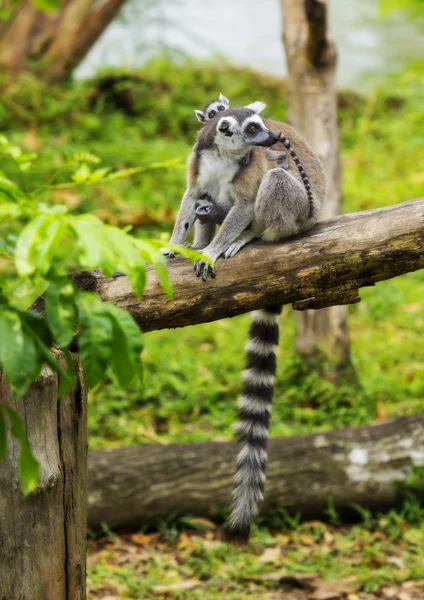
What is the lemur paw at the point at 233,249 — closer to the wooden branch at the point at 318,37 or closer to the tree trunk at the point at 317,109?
the tree trunk at the point at 317,109

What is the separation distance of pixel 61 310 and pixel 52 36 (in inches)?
376

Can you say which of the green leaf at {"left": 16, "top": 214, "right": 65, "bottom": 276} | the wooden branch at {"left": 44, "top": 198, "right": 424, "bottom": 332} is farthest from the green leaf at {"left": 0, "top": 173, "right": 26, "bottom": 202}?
the wooden branch at {"left": 44, "top": 198, "right": 424, "bottom": 332}

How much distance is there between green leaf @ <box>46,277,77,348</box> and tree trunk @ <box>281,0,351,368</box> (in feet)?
14.5

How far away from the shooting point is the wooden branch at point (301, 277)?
3.02 meters

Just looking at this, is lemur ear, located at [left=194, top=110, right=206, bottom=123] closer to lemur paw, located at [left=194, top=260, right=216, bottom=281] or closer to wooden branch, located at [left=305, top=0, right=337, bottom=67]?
lemur paw, located at [left=194, top=260, right=216, bottom=281]

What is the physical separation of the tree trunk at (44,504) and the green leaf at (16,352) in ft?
3.41

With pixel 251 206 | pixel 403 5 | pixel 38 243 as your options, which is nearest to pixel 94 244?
pixel 38 243

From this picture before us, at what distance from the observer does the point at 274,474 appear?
4855 millimetres

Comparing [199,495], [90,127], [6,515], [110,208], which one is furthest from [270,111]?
[6,515]

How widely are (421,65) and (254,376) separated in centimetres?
479

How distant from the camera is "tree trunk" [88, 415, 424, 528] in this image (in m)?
4.68

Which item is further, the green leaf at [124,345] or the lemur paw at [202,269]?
the lemur paw at [202,269]

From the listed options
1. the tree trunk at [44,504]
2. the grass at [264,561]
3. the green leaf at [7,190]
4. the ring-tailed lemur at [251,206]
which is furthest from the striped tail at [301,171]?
the grass at [264,561]

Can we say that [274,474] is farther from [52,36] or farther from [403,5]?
[52,36]
